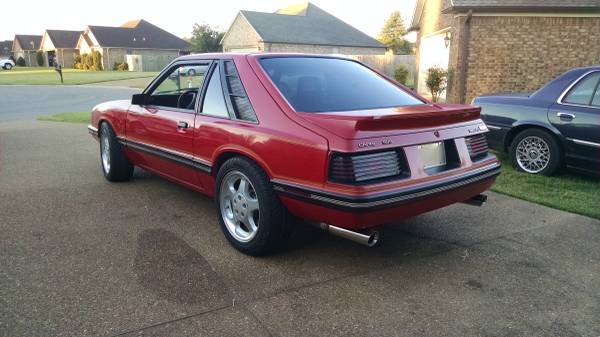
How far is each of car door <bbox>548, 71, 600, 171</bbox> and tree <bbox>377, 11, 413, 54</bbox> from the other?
5955cm

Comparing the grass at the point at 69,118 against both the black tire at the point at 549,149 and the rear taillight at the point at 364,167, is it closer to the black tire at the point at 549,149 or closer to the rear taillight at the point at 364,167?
the black tire at the point at 549,149

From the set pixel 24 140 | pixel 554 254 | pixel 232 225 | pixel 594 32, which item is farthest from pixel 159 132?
pixel 594 32

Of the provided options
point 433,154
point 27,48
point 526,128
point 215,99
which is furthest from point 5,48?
point 433,154

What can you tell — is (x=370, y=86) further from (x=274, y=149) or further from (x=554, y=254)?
(x=554, y=254)

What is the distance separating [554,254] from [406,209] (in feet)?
4.90

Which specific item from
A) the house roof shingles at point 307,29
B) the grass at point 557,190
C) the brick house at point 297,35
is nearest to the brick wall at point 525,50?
the grass at point 557,190

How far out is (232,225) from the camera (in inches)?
149

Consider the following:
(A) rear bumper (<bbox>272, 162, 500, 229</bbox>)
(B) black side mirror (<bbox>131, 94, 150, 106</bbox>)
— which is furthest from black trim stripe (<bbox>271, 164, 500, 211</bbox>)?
(B) black side mirror (<bbox>131, 94, 150, 106</bbox>)

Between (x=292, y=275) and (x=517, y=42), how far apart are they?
11871 millimetres

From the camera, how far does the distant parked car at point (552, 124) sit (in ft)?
17.9

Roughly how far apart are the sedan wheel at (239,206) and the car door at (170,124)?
40 centimetres

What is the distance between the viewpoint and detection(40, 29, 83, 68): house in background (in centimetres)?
6675

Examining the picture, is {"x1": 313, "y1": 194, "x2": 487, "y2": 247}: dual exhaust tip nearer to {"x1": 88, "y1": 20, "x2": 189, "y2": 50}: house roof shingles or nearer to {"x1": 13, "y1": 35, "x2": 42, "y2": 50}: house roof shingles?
{"x1": 88, "y1": 20, "x2": 189, "y2": 50}: house roof shingles

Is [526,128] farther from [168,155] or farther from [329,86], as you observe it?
[168,155]
